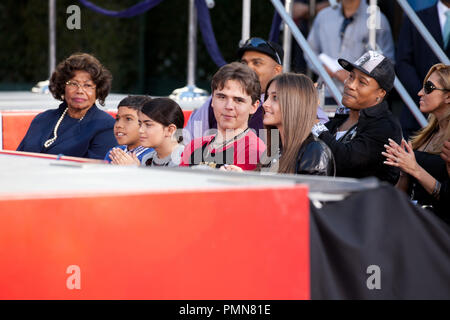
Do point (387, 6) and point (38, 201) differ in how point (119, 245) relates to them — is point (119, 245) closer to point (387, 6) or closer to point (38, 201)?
point (38, 201)

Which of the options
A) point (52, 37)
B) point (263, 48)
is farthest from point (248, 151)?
point (52, 37)

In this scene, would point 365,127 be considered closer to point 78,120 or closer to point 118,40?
point 78,120

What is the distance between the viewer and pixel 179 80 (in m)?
9.78

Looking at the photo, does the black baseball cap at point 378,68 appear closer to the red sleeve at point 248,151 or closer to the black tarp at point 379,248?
the red sleeve at point 248,151

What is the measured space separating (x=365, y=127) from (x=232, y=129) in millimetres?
598

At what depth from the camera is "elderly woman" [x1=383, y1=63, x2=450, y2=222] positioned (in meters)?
2.99

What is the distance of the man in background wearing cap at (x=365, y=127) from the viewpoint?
321 centimetres

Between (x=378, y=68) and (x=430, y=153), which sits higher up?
(x=378, y=68)

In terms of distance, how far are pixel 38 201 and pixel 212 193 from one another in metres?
Result: 0.47

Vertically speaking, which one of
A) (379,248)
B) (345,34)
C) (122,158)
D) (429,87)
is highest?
(345,34)

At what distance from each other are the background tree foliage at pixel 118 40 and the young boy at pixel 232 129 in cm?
582

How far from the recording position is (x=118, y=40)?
31.7 ft

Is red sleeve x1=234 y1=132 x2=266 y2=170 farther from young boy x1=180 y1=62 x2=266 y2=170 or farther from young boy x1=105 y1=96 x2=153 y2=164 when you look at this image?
young boy x1=105 y1=96 x2=153 y2=164

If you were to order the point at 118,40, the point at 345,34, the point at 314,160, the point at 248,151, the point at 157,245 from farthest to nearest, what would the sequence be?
the point at 118,40 → the point at 345,34 → the point at 248,151 → the point at 314,160 → the point at 157,245
